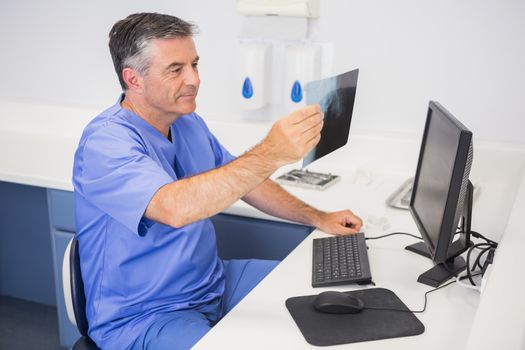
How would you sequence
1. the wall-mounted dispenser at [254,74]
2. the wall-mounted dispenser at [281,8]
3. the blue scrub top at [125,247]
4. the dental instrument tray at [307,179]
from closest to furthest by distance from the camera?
the blue scrub top at [125,247]
the dental instrument tray at [307,179]
the wall-mounted dispenser at [281,8]
the wall-mounted dispenser at [254,74]

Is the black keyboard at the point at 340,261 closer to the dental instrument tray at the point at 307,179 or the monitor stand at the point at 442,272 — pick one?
the monitor stand at the point at 442,272

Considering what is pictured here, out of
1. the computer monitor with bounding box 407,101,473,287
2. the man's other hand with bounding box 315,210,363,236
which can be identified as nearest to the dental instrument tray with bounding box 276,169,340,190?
the man's other hand with bounding box 315,210,363,236

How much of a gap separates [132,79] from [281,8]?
846 mm

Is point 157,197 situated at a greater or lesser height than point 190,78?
lesser

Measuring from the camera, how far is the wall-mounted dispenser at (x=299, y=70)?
221 centimetres

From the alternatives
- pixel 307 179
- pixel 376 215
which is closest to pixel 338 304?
pixel 376 215

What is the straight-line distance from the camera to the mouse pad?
1127 millimetres

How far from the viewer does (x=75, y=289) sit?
1.47 m

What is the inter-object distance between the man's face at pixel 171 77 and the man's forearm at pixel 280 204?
37 centimetres

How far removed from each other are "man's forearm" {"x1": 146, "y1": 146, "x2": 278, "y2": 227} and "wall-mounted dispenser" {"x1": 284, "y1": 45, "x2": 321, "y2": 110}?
1.01 meters

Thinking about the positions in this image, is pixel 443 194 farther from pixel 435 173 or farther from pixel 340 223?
pixel 340 223

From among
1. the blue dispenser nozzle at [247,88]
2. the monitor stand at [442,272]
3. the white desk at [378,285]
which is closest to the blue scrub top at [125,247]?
the white desk at [378,285]

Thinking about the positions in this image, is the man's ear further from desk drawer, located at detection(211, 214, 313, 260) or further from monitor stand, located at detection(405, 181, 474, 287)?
monitor stand, located at detection(405, 181, 474, 287)

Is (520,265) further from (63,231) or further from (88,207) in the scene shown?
(63,231)
